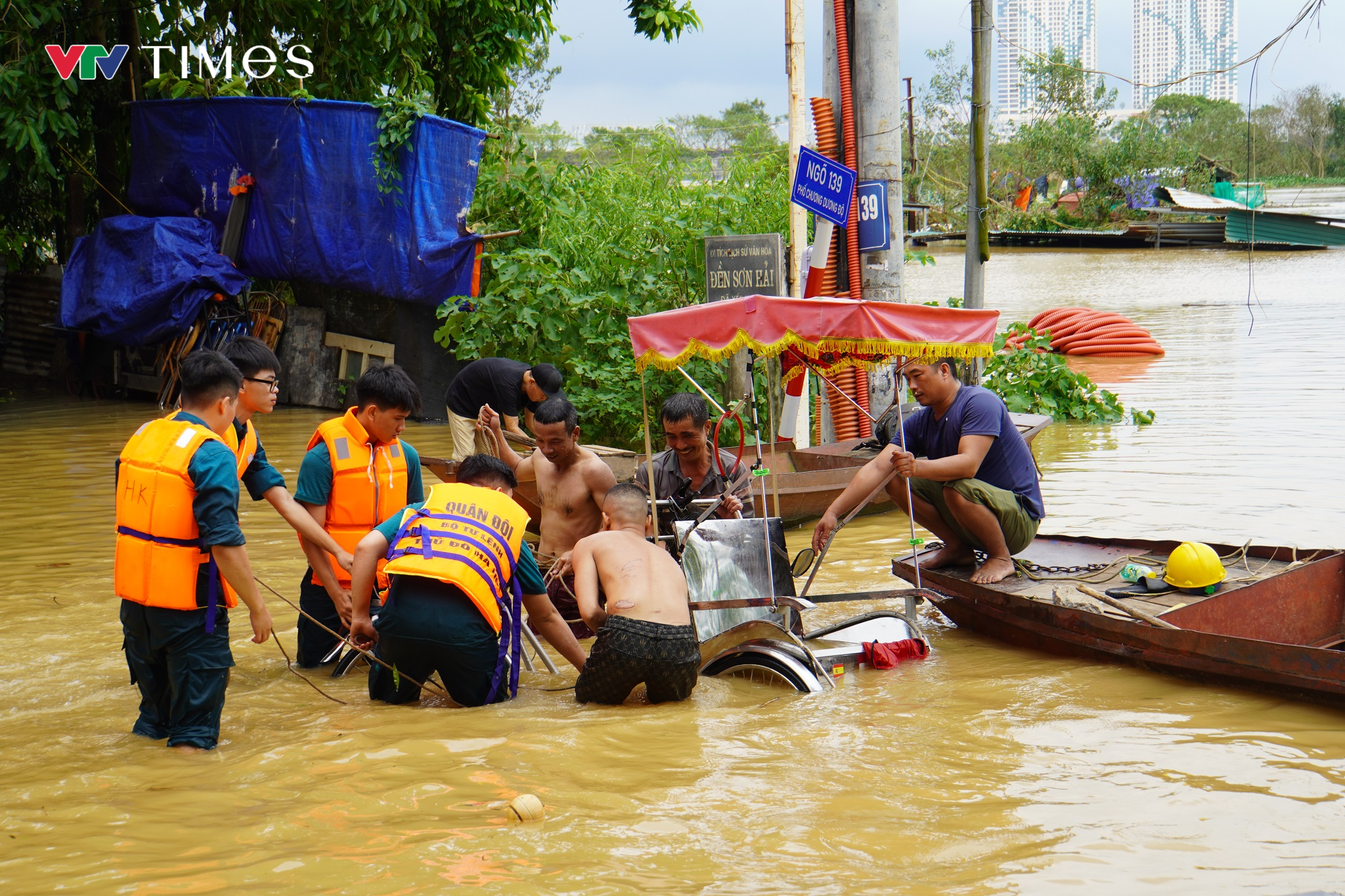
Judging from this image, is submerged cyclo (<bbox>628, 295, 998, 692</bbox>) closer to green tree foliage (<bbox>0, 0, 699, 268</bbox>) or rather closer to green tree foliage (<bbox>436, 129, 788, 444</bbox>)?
green tree foliage (<bbox>436, 129, 788, 444</bbox>)

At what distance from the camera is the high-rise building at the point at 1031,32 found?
35.9ft

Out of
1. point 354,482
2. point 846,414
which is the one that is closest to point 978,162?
point 846,414

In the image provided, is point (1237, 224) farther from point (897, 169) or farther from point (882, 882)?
point (882, 882)

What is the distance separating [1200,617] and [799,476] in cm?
373

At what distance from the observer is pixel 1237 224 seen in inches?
1513

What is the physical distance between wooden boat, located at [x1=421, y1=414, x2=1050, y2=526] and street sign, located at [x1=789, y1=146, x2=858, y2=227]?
6.44 ft

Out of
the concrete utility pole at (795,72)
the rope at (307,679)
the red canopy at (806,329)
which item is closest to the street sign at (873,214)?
the concrete utility pole at (795,72)

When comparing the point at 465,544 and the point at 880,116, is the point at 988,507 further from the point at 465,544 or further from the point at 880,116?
the point at 880,116

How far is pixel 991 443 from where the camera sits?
6.52 m

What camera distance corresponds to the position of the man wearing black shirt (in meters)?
8.68

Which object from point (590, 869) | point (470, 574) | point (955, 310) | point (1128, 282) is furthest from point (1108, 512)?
point (1128, 282)

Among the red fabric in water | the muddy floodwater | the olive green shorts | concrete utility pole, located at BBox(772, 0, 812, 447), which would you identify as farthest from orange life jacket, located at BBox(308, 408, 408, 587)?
concrete utility pole, located at BBox(772, 0, 812, 447)

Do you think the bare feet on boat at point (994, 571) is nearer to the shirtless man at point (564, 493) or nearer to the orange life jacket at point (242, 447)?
the shirtless man at point (564, 493)

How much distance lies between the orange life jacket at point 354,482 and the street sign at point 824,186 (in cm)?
455
